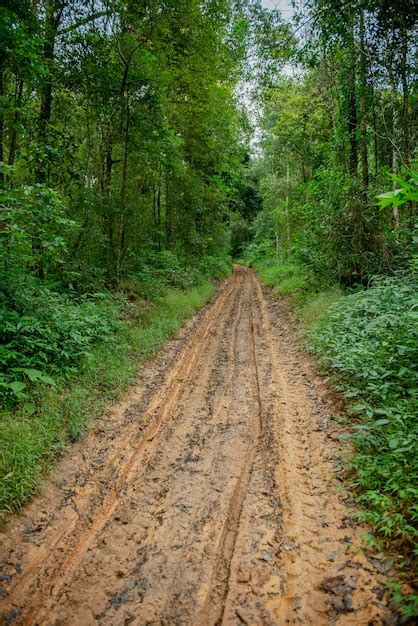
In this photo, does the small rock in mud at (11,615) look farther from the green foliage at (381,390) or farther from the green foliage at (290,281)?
the green foliage at (290,281)

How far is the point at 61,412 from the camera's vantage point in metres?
4.12

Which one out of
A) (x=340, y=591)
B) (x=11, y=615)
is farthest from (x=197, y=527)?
(x=11, y=615)

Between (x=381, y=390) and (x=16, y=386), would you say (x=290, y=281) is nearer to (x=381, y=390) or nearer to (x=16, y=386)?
(x=381, y=390)

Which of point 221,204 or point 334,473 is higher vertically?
point 221,204

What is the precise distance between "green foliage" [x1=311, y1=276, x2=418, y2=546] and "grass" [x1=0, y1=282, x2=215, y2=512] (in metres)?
3.14

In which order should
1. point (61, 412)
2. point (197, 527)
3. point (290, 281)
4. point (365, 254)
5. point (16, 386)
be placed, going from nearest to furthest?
point (197, 527) → point (16, 386) → point (61, 412) → point (365, 254) → point (290, 281)

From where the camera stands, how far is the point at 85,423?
4.23m

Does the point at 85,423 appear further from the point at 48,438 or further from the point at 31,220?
the point at 31,220

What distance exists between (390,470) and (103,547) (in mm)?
2597

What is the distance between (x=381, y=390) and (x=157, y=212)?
41.7 ft

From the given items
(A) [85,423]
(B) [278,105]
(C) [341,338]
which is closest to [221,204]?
(B) [278,105]

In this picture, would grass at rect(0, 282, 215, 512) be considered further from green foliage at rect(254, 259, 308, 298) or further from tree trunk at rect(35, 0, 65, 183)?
green foliage at rect(254, 259, 308, 298)

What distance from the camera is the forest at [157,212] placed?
146 inches

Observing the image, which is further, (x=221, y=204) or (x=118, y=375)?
(x=221, y=204)
